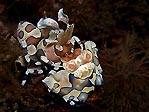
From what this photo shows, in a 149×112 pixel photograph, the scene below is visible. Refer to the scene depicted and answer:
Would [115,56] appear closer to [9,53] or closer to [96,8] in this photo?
[96,8]

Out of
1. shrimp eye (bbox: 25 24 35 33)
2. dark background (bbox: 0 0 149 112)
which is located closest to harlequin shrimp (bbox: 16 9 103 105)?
shrimp eye (bbox: 25 24 35 33)

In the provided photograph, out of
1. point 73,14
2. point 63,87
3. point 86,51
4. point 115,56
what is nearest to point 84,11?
point 73,14

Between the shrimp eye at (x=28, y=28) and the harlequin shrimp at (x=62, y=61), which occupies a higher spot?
the shrimp eye at (x=28, y=28)

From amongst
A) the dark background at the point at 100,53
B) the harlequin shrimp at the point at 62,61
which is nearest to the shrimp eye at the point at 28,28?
the harlequin shrimp at the point at 62,61

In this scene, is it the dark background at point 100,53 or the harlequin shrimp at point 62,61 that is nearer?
the harlequin shrimp at point 62,61

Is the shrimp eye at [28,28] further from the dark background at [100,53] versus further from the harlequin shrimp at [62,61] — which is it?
the dark background at [100,53]

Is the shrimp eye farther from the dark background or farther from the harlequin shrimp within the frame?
the dark background
